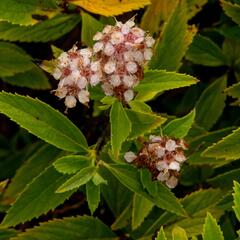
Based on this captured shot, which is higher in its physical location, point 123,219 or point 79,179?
point 79,179

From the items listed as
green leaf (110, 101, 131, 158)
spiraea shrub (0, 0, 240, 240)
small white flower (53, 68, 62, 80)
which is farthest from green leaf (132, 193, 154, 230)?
small white flower (53, 68, 62, 80)

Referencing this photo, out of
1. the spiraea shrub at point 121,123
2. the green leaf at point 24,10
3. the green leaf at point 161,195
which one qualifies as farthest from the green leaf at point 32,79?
the green leaf at point 161,195

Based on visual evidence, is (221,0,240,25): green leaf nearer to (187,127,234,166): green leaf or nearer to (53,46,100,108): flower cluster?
(187,127,234,166): green leaf

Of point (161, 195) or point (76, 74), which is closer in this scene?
point (76, 74)

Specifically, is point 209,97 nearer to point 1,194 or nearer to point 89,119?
point 89,119

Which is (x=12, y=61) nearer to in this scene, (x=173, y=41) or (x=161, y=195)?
(x=173, y=41)

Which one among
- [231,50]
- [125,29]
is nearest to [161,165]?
[125,29]

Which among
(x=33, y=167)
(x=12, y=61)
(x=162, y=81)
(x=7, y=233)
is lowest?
(x=7, y=233)
